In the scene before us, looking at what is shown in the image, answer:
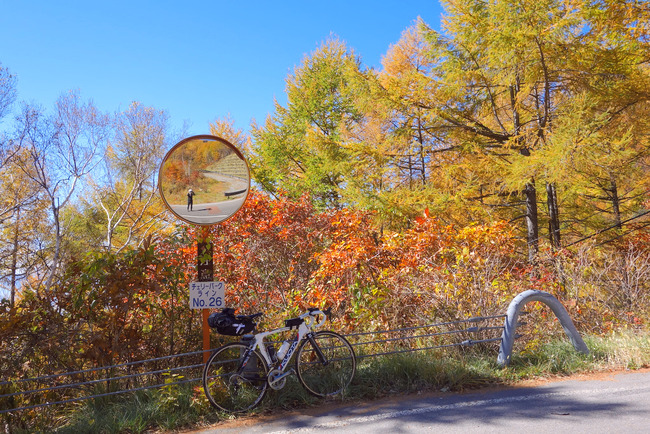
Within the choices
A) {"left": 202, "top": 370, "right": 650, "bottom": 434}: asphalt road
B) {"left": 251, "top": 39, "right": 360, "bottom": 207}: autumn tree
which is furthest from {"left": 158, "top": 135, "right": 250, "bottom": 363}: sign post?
{"left": 251, "top": 39, "right": 360, "bottom": 207}: autumn tree

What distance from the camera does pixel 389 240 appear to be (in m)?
8.41

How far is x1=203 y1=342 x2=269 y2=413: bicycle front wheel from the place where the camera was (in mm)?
4723

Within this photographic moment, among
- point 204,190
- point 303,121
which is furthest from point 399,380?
point 303,121

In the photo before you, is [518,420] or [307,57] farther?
[307,57]

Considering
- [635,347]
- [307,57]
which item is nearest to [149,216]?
[307,57]

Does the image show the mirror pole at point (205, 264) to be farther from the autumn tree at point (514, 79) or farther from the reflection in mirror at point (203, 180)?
the autumn tree at point (514, 79)

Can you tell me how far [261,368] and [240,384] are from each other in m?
0.30

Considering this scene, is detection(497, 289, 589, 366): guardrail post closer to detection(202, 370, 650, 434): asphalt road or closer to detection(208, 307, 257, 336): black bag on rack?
detection(202, 370, 650, 434): asphalt road

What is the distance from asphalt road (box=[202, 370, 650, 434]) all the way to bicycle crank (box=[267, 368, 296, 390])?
0.31m

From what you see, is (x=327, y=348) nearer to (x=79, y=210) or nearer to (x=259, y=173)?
(x=259, y=173)

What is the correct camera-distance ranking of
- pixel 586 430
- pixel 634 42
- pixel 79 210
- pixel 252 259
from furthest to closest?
pixel 79 210, pixel 634 42, pixel 252 259, pixel 586 430

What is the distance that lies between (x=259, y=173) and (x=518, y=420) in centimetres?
1886

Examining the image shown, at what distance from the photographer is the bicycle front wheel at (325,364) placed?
505 cm

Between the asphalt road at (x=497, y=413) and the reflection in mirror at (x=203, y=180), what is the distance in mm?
2286
